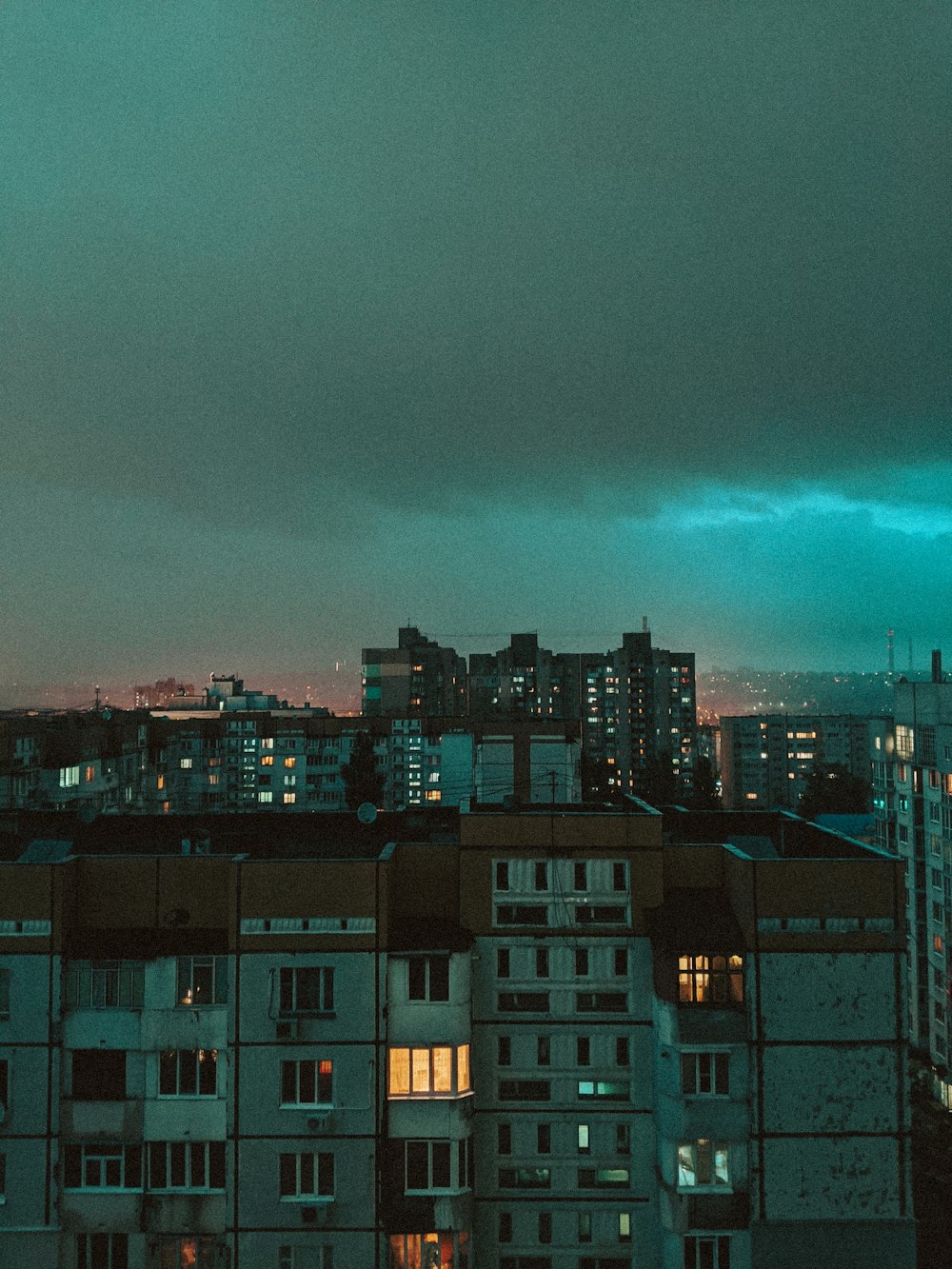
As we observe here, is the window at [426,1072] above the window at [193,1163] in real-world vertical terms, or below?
above

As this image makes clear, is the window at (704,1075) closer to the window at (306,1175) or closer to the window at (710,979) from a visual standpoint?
the window at (710,979)

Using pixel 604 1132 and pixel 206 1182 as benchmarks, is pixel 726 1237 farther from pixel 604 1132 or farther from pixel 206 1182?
pixel 206 1182

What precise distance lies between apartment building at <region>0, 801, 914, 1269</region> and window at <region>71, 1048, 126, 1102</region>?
5 cm

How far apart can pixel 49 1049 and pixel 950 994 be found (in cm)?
4796

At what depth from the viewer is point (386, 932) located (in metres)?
23.2

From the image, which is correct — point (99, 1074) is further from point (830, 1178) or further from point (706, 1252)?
point (830, 1178)

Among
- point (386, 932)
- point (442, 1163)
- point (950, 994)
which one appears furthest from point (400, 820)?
point (950, 994)

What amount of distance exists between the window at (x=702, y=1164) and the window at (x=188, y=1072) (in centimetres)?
1171

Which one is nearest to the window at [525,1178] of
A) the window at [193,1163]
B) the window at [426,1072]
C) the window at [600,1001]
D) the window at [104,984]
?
the window at [426,1072]

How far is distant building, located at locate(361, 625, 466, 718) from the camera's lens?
508ft

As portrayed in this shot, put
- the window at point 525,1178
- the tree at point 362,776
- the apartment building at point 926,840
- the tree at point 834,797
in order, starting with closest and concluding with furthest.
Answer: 1. the window at point 525,1178
2. the apartment building at point 926,840
3. the tree at point 362,776
4. the tree at point 834,797

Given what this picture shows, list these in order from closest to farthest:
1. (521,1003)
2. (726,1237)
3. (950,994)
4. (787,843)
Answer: (726,1237)
(521,1003)
(787,843)
(950,994)

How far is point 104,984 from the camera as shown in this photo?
75.5ft

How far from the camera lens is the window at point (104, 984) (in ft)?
75.2
